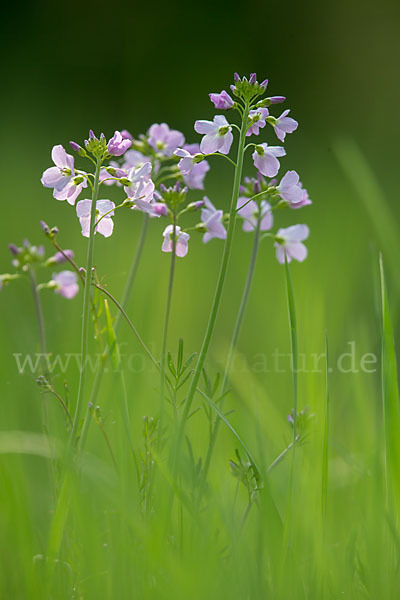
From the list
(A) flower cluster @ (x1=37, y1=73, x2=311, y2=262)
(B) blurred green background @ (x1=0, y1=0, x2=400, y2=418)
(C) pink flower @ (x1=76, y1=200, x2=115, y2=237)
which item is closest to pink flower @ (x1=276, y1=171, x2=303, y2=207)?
(A) flower cluster @ (x1=37, y1=73, x2=311, y2=262)

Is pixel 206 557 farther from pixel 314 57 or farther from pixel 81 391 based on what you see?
pixel 314 57

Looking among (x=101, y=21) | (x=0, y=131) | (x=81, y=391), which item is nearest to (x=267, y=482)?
(x=81, y=391)

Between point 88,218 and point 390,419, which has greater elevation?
point 88,218

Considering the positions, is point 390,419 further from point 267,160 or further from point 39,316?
point 39,316

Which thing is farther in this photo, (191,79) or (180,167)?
(191,79)

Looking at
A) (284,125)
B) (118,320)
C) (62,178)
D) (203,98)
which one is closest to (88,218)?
(62,178)

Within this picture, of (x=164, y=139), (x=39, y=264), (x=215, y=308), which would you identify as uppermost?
→ (x=164, y=139)

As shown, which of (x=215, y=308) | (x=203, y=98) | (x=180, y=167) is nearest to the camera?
(x=215, y=308)

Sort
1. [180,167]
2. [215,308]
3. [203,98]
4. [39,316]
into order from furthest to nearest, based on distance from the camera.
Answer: [203,98] < [39,316] < [180,167] < [215,308]

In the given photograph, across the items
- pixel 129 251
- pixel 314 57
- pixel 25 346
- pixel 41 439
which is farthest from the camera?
pixel 314 57
